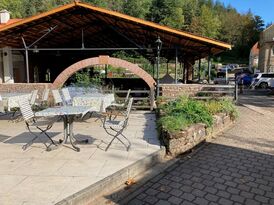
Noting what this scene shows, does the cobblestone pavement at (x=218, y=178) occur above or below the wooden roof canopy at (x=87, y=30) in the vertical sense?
below

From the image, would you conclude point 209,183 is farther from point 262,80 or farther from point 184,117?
point 262,80

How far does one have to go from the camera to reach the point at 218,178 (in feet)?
16.1

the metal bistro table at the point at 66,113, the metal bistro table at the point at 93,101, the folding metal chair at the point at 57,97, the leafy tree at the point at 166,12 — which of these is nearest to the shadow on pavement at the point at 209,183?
the metal bistro table at the point at 66,113

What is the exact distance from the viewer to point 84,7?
38.3 feet

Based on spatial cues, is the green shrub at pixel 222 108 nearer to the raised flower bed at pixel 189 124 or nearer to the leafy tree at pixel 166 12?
the raised flower bed at pixel 189 124

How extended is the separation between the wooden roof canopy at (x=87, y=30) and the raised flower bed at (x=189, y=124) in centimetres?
409

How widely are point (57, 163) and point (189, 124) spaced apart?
301 centimetres

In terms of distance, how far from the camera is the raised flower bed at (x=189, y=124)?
19.8ft

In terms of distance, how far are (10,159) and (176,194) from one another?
119 inches

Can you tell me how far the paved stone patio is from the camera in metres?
3.98

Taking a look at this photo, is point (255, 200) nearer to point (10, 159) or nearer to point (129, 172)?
point (129, 172)

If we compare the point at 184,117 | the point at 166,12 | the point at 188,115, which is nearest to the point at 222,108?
the point at 188,115

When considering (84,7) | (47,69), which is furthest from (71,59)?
(84,7)

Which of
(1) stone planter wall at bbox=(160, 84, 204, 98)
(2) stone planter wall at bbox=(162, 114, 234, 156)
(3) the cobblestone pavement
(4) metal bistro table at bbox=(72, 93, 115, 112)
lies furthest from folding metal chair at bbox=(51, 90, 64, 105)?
(3) the cobblestone pavement
